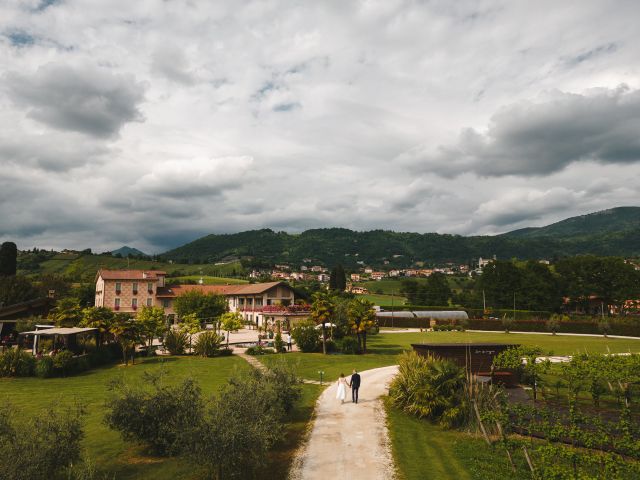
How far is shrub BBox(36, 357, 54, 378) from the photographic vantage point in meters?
30.6

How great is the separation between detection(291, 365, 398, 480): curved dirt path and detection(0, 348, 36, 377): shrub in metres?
22.8

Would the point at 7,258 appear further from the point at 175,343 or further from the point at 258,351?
the point at 258,351

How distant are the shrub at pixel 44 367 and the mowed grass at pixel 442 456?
25744mm

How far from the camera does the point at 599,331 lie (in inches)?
2594

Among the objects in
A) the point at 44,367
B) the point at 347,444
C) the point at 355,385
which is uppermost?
the point at 355,385

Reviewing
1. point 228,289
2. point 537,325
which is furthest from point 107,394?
point 537,325

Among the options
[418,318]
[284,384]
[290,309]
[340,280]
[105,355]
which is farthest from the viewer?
[340,280]

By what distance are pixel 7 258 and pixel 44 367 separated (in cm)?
7162

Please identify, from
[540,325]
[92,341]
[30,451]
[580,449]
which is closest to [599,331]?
[540,325]

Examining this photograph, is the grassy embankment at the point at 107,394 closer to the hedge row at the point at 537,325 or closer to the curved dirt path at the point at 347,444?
the curved dirt path at the point at 347,444

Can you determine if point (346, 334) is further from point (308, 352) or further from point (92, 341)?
point (92, 341)

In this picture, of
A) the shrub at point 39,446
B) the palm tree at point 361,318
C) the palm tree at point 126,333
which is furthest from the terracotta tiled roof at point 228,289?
the shrub at point 39,446

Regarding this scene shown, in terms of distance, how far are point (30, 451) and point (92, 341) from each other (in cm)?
3608

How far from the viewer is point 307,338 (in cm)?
4338
